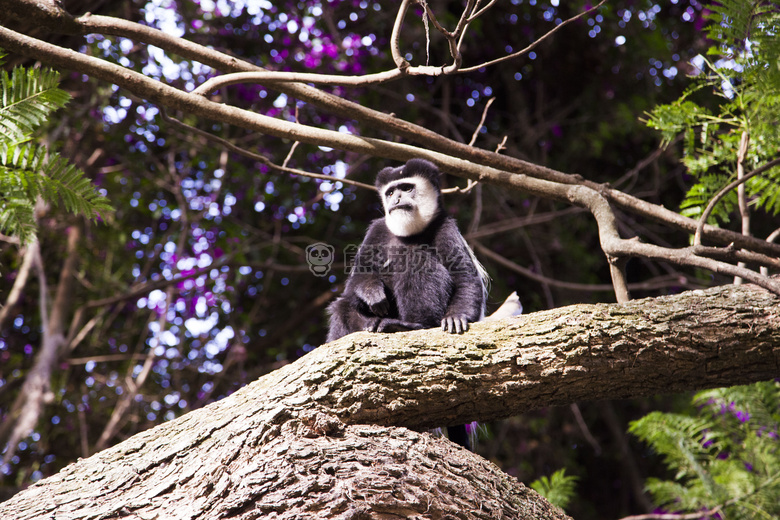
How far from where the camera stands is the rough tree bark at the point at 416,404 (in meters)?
1.49

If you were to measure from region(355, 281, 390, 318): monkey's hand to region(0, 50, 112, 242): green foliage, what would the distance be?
0.97 metres

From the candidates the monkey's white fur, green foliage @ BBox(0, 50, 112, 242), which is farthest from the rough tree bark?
the monkey's white fur

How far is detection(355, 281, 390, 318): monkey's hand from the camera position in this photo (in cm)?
238

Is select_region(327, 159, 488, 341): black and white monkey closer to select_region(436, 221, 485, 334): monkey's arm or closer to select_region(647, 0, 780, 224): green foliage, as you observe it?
select_region(436, 221, 485, 334): monkey's arm

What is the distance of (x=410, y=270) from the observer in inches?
99.0

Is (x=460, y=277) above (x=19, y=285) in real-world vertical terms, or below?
below

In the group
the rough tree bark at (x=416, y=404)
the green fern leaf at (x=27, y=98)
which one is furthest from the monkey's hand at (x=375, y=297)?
the green fern leaf at (x=27, y=98)

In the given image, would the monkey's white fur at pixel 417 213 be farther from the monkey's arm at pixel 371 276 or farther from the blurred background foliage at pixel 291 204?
the blurred background foliage at pixel 291 204

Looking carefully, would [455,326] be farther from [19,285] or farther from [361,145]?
[19,285]

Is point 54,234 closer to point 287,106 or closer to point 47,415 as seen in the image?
point 47,415

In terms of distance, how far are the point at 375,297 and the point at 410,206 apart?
436 mm

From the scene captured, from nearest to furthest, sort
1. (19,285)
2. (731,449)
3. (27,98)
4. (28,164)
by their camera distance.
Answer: (27,98) → (28,164) → (731,449) → (19,285)

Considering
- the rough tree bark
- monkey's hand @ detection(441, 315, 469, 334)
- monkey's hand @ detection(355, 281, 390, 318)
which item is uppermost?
monkey's hand @ detection(355, 281, 390, 318)

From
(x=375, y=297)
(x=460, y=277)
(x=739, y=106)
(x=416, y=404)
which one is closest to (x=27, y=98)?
(x=375, y=297)
